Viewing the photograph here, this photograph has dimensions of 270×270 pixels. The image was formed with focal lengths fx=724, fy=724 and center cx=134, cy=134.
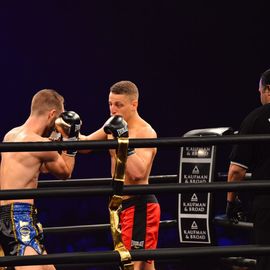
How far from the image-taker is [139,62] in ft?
21.5

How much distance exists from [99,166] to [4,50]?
1317 millimetres

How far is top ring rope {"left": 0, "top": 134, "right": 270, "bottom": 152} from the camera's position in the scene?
2182 mm

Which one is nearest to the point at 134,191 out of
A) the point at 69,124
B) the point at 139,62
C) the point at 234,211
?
the point at 69,124

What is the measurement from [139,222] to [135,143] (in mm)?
1765

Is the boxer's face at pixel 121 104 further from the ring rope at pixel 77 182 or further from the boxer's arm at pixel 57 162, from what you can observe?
the boxer's arm at pixel 57 162

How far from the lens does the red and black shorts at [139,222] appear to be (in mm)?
3924

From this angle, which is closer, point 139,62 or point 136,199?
point 136,199

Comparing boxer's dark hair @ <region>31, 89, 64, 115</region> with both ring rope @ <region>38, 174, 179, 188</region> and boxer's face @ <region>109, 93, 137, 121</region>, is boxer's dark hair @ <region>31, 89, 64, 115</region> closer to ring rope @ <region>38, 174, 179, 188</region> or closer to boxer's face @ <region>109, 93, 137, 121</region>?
ring rope @ <region>38, 174, 179, 188</region>

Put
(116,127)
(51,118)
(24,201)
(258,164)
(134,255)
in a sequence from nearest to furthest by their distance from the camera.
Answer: (134,255) → (116,127) → (258,164) → (24,201) → (51,118)

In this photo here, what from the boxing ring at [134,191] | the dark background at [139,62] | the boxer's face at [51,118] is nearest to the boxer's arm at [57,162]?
the boxer's face at [51,118]

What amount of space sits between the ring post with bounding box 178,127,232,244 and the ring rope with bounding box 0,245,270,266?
1.49m

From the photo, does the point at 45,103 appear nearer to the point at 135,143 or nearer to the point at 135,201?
the point at 135,201

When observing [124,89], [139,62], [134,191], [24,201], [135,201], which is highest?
[139,62]

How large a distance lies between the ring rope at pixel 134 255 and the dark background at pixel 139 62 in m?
4.04
